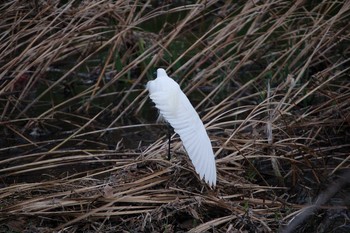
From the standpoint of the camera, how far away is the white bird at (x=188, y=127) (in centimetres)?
279

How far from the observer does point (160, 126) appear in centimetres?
444

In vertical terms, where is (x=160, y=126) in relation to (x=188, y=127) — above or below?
below

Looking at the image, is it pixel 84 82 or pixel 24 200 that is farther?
pixel 84 82

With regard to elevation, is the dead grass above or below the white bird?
below

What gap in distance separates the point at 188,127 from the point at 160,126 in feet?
5.10

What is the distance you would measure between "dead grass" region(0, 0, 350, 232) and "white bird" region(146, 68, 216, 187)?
0.73 ft

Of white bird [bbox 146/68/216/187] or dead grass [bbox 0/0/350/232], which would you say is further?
dead grass [bbox 0/0/350/232]

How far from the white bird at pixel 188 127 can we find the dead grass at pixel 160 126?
223mm

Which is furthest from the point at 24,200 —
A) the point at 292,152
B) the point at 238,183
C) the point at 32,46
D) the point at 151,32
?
the point at 151,32

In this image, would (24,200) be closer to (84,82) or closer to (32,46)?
(32,46)

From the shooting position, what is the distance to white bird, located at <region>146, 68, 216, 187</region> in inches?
110

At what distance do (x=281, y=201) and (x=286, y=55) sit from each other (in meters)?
1.64

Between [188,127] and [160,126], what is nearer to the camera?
[188,127]

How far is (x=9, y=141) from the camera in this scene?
13.9 feet
